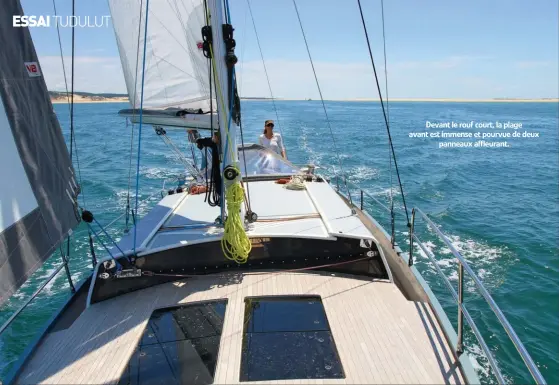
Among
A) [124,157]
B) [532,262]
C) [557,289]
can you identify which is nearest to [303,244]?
[557,289]

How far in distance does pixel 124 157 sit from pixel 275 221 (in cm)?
2289

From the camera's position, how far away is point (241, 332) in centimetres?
407

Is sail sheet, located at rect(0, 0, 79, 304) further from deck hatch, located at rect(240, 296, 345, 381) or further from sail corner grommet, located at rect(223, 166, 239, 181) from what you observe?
deck hatch, located at rect(240, 296, 345, 381)

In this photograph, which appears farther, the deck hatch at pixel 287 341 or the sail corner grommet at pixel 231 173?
the sail corner grommet at pixel 231 173

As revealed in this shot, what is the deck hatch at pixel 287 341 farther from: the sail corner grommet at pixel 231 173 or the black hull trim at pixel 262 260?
the sail corner grommet at pixel 231 173

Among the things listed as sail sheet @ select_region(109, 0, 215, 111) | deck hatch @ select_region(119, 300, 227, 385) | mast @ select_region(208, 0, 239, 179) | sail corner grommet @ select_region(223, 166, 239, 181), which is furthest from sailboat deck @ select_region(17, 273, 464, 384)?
sail sheet @ select_region(109, 0, 215, 111)

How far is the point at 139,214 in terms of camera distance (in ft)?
43.8

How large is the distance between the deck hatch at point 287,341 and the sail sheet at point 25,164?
2.23 metres

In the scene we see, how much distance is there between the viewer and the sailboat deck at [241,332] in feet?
11.6

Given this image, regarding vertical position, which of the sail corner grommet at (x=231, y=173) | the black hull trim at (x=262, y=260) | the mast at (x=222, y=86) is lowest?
the black hull trim at (x=262, y=260)

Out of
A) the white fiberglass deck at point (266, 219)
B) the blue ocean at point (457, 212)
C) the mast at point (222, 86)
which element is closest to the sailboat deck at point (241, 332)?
the white fiberglass deck at point (266, 219)

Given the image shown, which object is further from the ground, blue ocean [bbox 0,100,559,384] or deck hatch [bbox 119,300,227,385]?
deck hatch [bbox 119,300,227,385]

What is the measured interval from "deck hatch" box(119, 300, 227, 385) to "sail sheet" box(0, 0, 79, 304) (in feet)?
4.31

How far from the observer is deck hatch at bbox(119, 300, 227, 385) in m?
3.54
